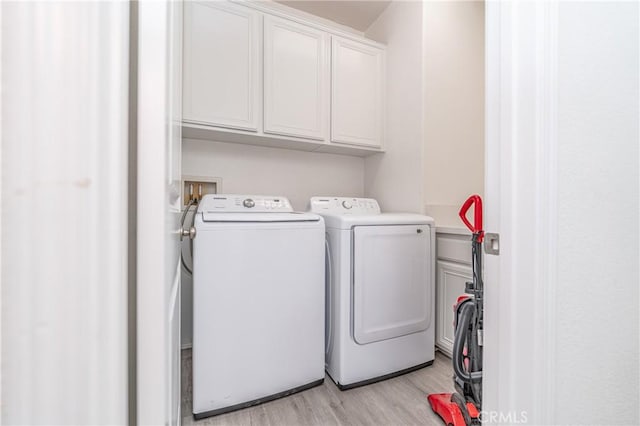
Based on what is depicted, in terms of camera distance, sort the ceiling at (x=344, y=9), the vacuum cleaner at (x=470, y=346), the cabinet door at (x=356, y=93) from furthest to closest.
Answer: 1. the ceiling at (x=344, y=9)
2. the cabinet door at (x=356, y=93)
3. the vacuum cleaner at (x=470, y=346)

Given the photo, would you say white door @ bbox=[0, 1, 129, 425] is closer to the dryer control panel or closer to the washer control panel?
the washer control panel

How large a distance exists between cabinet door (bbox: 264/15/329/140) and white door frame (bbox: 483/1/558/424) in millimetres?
1570

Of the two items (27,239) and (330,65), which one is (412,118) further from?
(27,239)

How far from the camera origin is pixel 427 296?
1.83 m

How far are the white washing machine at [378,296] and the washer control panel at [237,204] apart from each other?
0.36 metres

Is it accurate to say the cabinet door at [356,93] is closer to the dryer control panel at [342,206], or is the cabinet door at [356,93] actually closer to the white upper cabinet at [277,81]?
the white upper cabinet at [277,81]

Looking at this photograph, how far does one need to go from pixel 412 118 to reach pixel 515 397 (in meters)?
1.93

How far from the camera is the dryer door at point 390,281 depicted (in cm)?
160

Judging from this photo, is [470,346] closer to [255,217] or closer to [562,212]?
[562,212]

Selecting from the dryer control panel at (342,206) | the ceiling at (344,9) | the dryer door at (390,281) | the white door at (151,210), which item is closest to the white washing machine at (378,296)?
the dryer door at (390,281)

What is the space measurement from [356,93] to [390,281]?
1529 mm

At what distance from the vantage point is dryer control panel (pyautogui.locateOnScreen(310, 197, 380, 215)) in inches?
82.4

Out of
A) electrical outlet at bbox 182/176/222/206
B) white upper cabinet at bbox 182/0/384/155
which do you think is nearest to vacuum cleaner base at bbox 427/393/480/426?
white upper cabinet at bbox 182/0/384/155

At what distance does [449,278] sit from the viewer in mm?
1919
